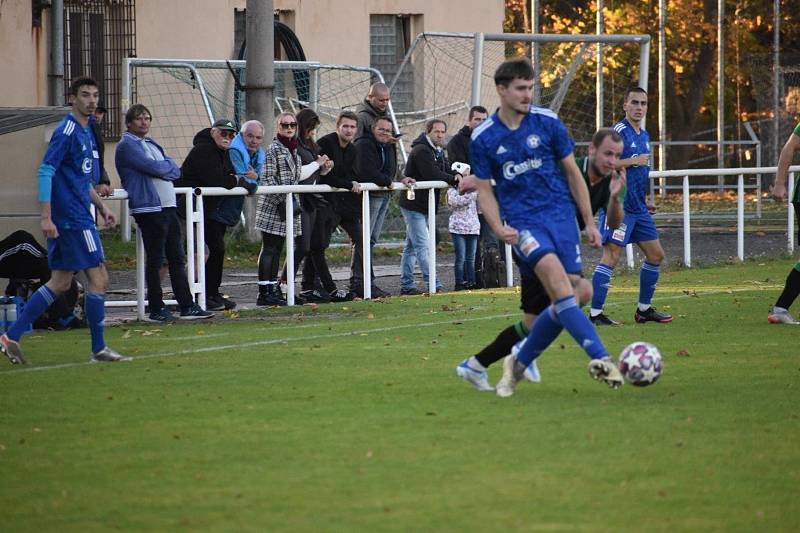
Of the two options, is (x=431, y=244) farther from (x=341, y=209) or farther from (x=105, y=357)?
(x=105, y=357)

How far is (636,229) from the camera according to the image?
13.7 metres

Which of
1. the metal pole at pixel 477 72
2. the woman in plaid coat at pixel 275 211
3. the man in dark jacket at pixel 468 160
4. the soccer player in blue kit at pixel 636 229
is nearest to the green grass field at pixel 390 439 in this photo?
the soccer player in blue kit at pixel 636 229

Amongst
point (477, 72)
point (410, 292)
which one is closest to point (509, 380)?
point (410, 292)

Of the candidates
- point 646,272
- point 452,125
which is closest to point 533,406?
point 646,272

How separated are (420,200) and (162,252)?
13.8ft

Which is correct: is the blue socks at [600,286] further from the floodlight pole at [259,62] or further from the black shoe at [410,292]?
the floodlight pole at [259,62]

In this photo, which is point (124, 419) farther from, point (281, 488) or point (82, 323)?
point (82, 323)

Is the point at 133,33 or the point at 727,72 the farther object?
the point at 727,72

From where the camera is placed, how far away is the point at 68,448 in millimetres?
7770

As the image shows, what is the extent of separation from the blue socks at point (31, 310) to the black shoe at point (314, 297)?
5509 millimetres

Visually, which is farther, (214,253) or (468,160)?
(468,160)

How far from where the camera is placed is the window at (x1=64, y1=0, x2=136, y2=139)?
28.1m

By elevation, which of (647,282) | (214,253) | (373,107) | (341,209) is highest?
(373,107)

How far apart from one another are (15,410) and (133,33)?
20.4 m
